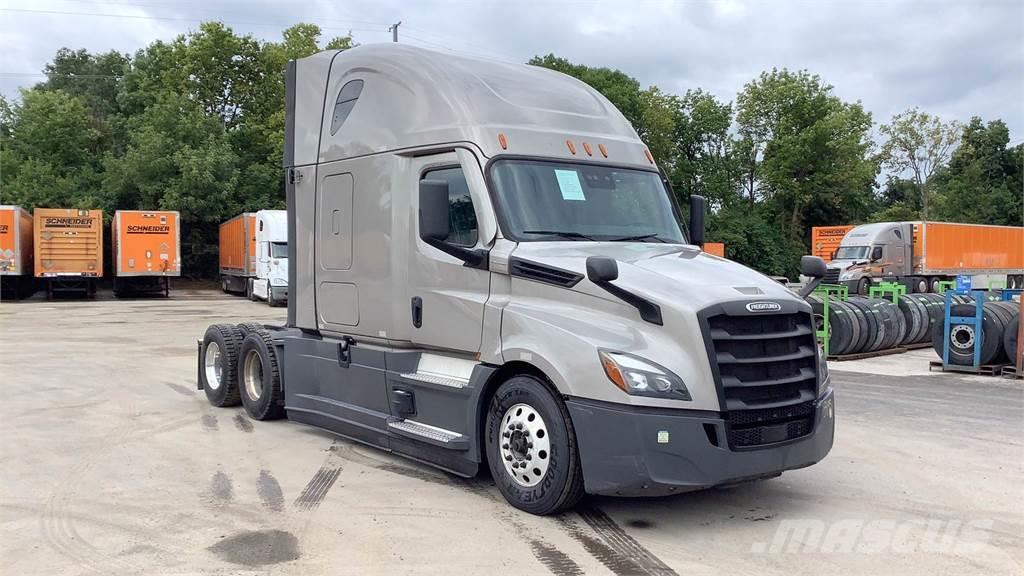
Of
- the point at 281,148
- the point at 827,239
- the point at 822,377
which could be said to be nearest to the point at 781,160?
the point at 827,239

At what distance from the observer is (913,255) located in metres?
39.1

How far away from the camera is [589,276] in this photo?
5461 mm

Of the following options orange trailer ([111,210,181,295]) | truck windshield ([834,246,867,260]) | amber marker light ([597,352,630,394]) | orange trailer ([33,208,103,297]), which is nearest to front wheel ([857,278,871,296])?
truck windshield ([834,246,867,260])

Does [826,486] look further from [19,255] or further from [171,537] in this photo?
[19,255]

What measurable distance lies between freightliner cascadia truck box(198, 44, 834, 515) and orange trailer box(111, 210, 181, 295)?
2762 centimetres

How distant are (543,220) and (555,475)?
74.9 inches

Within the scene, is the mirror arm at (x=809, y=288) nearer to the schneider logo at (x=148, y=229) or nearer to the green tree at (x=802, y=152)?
the schneider logo at (x=148, y=229)

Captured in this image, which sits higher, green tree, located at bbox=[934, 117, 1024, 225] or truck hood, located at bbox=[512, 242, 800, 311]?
green tree, located at bbox=[934, 117, 1024, 225]

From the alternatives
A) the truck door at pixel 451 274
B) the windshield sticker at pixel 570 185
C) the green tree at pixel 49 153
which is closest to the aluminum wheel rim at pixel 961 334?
the windshield sticker at pixel 570 185

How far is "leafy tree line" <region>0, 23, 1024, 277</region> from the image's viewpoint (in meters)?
42.4

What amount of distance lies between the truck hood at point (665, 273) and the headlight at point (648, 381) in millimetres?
431

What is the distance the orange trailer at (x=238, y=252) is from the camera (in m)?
32.7

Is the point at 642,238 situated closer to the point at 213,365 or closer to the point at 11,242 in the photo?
the point at 213,365

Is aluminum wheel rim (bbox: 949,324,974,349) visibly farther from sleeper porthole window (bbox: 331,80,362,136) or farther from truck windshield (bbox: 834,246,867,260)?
truck windshield (bbox: 834,246,867,260)
